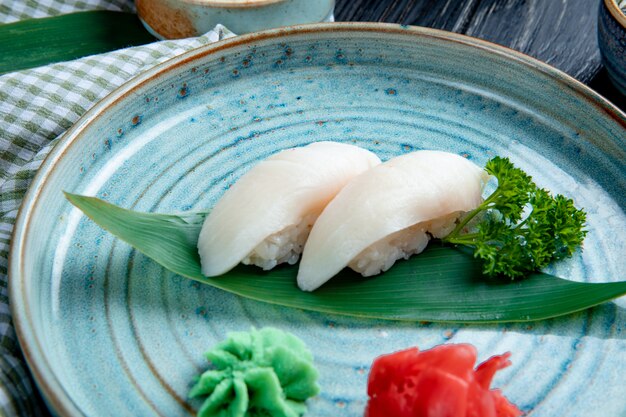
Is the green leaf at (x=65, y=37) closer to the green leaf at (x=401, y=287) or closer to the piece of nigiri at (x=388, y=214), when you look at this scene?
the green leaf at (x=401, y=287)

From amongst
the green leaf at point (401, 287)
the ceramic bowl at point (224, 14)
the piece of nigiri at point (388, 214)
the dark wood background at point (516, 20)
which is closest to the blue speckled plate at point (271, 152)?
the green leaf at point (401, 287)

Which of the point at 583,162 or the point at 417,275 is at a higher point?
the point at 583,162

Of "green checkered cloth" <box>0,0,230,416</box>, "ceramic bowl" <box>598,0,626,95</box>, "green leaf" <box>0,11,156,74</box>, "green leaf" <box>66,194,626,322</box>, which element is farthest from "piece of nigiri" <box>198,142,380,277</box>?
"green leaf" <box>0,11,156,74</box>

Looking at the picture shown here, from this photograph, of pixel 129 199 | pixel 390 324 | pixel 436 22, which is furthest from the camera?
pixel 436 22

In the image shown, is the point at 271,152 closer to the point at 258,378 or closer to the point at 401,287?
the point at 401,287

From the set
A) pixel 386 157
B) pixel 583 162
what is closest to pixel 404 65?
pixel 386 157

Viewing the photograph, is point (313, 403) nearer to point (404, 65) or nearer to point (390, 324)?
point (390, 324)

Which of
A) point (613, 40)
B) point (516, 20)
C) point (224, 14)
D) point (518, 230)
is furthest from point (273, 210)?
point (516, 20)
